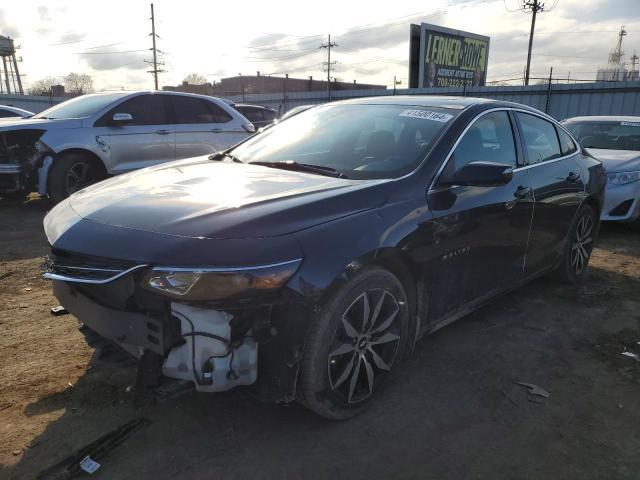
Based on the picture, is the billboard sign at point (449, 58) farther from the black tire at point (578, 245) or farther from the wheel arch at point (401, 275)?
the wheel arch at point (401, 275)

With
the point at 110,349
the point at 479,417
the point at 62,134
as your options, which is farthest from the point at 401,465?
the point at 62,134

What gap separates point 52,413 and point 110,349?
1.75 ft

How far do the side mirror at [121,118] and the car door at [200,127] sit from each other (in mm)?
871

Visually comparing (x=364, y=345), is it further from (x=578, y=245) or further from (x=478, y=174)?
(x=578, y=245)

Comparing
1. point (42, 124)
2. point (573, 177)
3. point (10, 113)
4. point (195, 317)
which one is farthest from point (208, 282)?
point (10, 113)

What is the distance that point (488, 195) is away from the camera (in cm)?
330

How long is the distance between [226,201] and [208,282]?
52cm

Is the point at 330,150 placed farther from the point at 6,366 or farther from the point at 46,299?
the point at 46,299

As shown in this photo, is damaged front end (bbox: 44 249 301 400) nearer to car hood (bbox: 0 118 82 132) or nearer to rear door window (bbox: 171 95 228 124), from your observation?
car hood (bbox: 0 118 82 132)

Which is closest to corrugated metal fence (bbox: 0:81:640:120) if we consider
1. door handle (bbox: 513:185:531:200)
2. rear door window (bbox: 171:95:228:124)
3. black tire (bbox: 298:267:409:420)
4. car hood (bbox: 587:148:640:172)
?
rear door window (bbox: 171:95:228:124)

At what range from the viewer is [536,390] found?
3.04 meters

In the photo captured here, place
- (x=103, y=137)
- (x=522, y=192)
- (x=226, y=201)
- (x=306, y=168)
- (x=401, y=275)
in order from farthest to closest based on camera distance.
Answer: (x=103, y=137) < (x=522, y=192) < (x=306, y=168) < (x=401, y=275) < (x=226, y=201)

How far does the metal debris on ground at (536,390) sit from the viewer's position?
2998mm

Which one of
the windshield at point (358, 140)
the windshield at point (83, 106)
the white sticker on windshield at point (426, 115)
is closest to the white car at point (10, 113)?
the windshield at point (83, 106)
